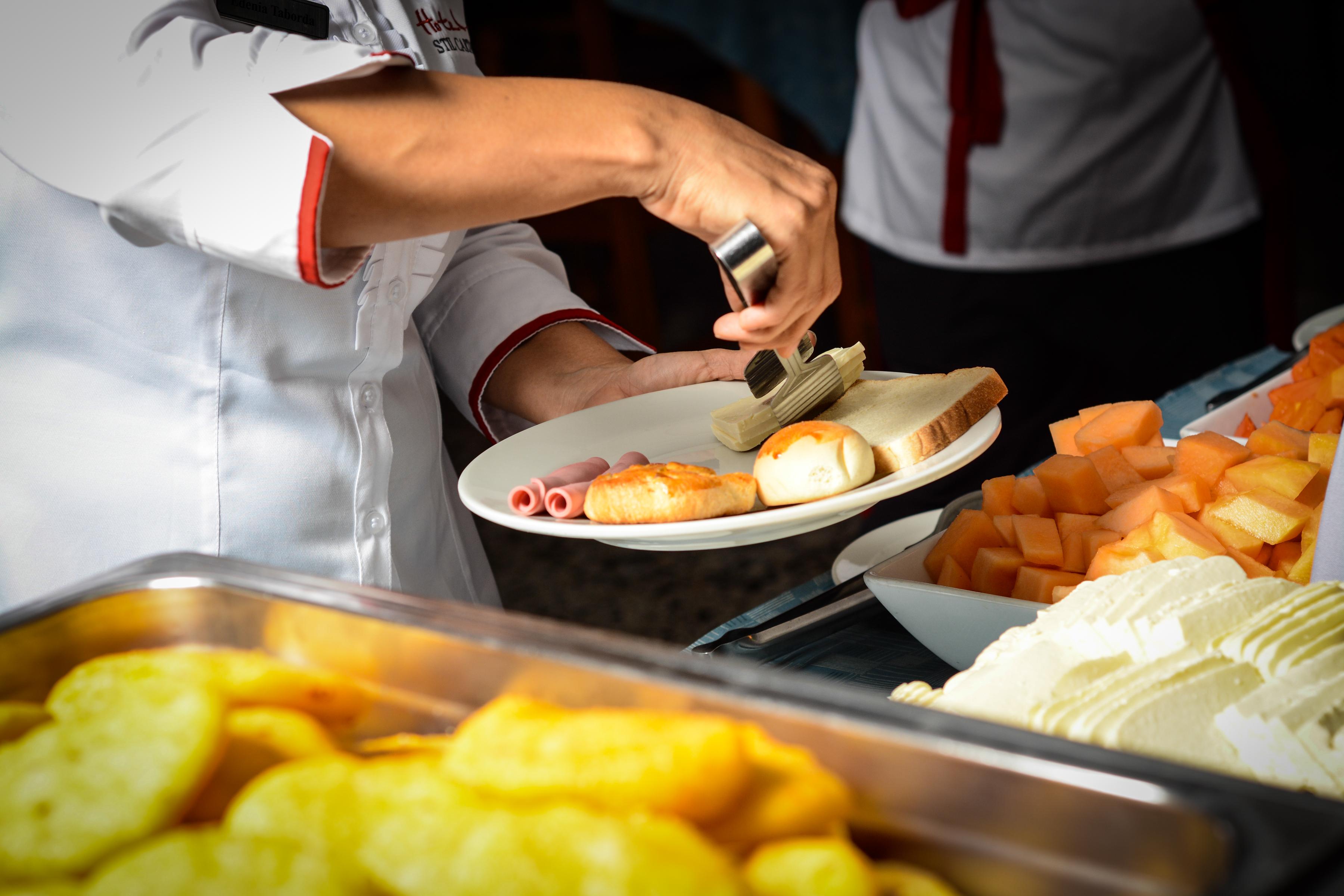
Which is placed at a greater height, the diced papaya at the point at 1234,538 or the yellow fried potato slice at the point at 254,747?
the yellow fried potato slice at the point at 254,747

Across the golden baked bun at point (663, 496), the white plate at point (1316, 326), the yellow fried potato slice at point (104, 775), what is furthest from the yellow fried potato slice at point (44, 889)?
the white plate at point (1316, 326)

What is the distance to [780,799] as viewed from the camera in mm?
367

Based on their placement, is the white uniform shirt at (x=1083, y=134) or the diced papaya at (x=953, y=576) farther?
the white uniform shirt at (x=1083, y=134)

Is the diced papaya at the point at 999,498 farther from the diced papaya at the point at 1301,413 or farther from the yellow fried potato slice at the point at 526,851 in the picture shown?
the yellow fried potato slice at the point at 526,851

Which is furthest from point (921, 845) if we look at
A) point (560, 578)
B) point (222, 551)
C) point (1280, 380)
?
point (560, 578)

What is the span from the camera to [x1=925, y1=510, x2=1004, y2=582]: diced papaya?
0.97 m

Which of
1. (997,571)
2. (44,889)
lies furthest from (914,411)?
(44,889)

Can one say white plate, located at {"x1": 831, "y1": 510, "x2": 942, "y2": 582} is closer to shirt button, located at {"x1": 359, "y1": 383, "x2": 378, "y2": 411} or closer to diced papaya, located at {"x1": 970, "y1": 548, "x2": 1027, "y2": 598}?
diced papaya, located at {"x1": 970, "y1": 548, "x2": 1027, "y2": 598}

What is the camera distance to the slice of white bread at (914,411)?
3.40 ft

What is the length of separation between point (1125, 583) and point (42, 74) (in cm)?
82

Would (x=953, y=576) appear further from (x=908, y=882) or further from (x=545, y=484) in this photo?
(x=908, y=882)

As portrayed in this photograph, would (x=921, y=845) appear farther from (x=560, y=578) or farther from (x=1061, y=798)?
(x=560, y=578)

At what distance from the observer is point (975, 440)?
1017 millimetres

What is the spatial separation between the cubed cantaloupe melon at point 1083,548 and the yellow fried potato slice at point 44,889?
80cm
